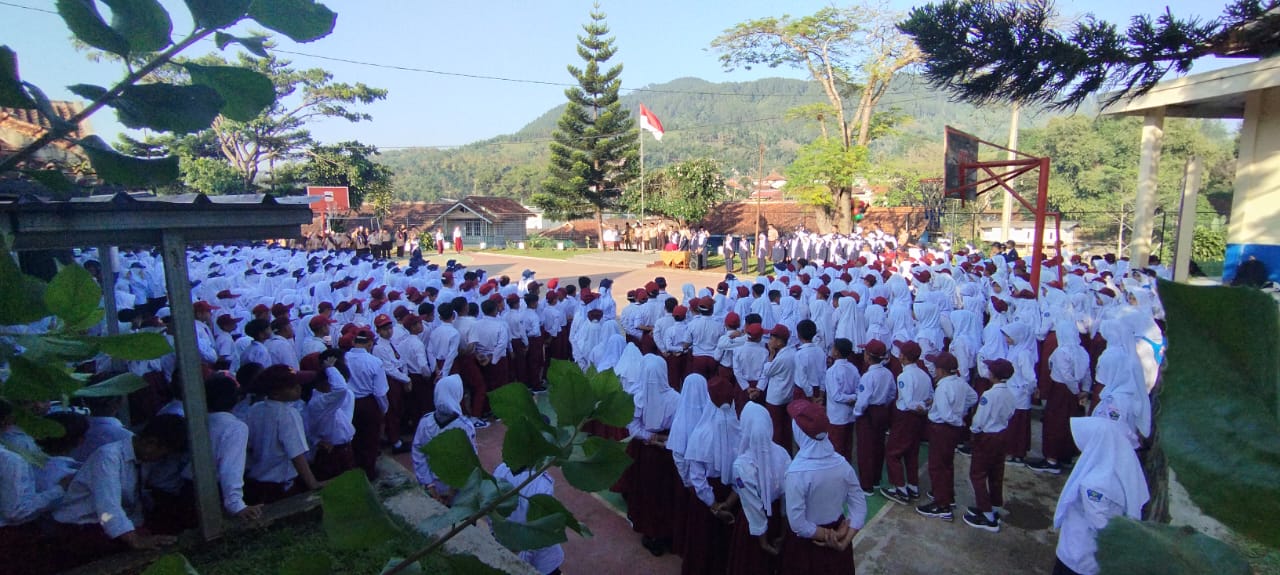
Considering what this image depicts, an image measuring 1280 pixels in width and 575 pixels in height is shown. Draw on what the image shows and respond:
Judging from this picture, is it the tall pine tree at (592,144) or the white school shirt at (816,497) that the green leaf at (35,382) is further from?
the tall pine tree at (592,144)

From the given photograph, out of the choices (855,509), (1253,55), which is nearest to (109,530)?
(855,509)

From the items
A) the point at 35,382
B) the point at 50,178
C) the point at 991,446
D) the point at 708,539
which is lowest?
the point at 708,539

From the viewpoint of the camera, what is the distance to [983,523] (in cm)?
488

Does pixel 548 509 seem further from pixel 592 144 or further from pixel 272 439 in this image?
pixel 592 144

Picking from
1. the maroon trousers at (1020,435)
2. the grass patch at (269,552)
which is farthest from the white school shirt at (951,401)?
the grass patch at (269,552)

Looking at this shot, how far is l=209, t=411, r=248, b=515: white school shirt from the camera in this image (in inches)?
151

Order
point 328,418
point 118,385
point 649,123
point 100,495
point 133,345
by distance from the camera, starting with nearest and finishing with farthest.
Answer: point 133,345
point 118,385
point 100,495
point 328,418
point 649,123

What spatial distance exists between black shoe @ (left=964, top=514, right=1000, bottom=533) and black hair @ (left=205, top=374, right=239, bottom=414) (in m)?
5.32

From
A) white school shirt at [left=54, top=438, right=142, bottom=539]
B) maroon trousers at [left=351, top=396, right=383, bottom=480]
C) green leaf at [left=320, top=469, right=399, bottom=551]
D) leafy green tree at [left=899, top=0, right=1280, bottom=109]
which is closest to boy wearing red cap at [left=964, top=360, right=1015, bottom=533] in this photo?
leafy green tree at [left=899, top=0, right=1280, bottom=109]

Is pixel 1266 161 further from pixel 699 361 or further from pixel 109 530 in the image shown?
pixel 109 530

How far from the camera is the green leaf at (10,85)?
816 millimetres

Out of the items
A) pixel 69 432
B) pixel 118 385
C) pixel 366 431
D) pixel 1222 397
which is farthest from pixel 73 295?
pixel 366 431

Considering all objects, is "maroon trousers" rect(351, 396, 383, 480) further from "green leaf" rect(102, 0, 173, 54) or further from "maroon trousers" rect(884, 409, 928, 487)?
"green leaf" rect(102, 0, 173, 54)

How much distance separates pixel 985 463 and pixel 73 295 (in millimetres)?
5381
